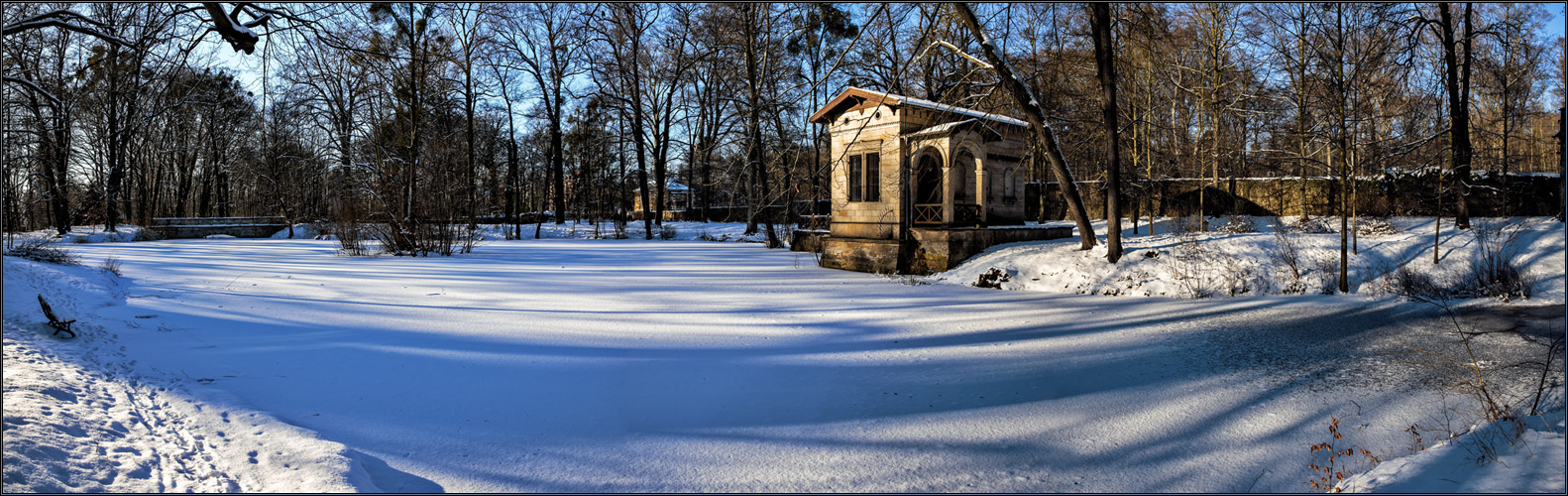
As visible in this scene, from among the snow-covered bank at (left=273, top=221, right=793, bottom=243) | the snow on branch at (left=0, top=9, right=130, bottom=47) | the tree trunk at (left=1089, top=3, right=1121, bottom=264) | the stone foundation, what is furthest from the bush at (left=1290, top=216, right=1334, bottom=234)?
the snow on branch at (left=0, top=9, right=130, bottom=47)

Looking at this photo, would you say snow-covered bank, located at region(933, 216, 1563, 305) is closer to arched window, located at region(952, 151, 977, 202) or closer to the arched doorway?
the arched doorway

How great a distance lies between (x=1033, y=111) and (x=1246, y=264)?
4133 mm

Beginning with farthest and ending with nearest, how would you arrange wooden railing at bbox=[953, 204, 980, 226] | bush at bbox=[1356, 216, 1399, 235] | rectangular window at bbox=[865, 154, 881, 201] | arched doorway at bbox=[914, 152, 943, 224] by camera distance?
bush at bbox=[1356, 216, 1399, 235]
wooden railing at bbox=[953, 204, 980, 226]
rectangular window at bbox=[865, 154, 881, 201]
arched doorway at bbox=[914, 152, 943, 224]

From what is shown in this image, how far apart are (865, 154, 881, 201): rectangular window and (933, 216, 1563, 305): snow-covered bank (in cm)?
318

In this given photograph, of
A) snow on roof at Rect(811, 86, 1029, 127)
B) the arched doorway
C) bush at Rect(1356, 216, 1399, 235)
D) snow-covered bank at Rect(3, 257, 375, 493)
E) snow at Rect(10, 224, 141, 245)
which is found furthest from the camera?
snow at Rect(10, 224, 141, 245)

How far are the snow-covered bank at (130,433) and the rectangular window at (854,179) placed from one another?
12.2 metres

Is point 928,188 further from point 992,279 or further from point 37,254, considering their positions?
point 37,254

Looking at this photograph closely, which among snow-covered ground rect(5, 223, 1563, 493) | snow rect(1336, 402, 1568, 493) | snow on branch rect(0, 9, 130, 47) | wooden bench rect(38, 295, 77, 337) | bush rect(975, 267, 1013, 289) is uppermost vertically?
snow on branch rect(0, 9, 130, 47)

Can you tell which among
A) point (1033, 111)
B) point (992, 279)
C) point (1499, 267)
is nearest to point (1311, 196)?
point (1499, 267)

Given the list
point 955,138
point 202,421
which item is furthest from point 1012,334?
point 955,138

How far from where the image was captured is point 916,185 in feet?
47.9

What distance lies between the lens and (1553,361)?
5895 millimetres

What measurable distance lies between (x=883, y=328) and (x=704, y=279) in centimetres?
526

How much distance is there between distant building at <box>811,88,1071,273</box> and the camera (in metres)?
13.7
